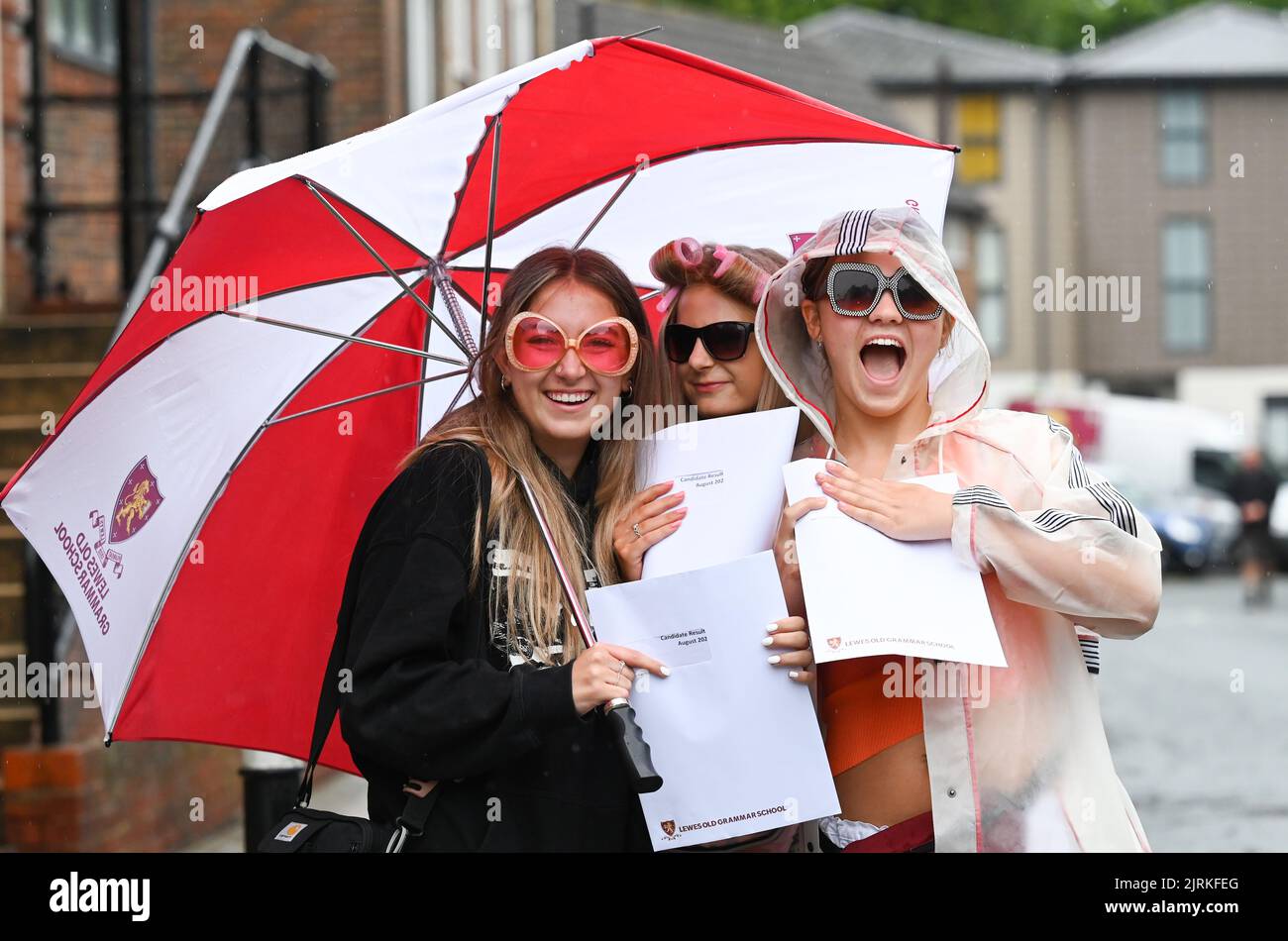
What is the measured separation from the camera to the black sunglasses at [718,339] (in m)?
3.41

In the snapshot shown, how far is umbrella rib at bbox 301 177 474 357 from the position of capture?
3.31 metres

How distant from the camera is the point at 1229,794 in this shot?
9406 millimetres

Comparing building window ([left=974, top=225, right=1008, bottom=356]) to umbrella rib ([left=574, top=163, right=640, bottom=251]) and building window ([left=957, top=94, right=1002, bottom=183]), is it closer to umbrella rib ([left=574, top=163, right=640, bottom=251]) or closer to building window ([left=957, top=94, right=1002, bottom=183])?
building window ([left=957, top=94, right=1002, bottom=183])

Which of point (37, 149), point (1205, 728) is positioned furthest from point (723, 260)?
point (1205, 728)

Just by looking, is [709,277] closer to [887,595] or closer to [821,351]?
[821,351]

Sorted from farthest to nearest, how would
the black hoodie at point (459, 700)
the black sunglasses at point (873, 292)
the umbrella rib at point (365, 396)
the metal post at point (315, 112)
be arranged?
1. the metal post at point (315, 112)
2. the umbrella rib at point (365, 396)
3. the black sunglasses at point (873, 292)
4. the black hoodie at point (459, 700)

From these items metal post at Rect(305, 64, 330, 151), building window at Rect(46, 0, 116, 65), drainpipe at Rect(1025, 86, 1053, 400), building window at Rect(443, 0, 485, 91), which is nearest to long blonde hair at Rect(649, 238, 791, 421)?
metal post at Rect(305, 64, 330, 151)

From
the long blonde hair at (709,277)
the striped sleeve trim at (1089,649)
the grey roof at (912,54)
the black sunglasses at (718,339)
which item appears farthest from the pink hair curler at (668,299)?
the grey roof at (912,54)

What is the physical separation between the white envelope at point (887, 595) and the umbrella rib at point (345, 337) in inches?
42.6

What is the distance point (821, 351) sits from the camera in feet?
10.9

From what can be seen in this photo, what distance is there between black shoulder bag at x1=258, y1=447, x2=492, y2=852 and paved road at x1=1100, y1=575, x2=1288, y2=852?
587cm

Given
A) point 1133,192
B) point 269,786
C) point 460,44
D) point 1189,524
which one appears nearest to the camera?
point 269,786

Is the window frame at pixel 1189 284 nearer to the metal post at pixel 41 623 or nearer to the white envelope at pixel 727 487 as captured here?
the metal post at pixel 41 623

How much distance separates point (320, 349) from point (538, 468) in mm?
745
